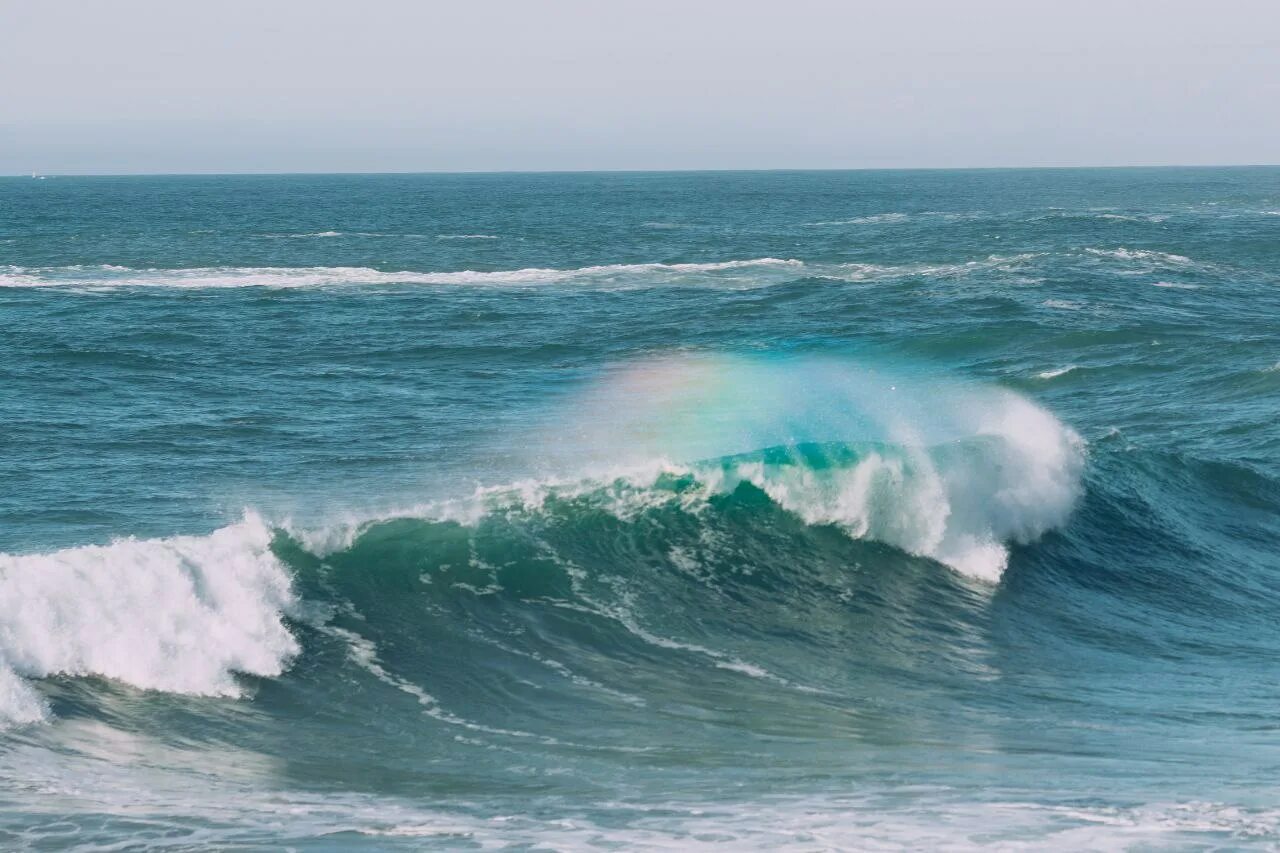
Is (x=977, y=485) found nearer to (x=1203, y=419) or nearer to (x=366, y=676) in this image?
(x=366, y=676)

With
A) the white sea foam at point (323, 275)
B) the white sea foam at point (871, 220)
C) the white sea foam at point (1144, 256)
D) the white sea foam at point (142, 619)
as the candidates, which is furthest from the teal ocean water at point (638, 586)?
the white sea foam at point (871, 220)

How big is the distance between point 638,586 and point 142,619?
5.94 m

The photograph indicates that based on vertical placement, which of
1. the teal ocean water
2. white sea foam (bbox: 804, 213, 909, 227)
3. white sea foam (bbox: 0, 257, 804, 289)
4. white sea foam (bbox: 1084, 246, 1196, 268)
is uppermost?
white sea foam (bbox: 804, 213, 909, 227)

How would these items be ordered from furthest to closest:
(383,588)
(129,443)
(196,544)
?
(129,443), (383,588), (196,544)

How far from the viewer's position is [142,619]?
45.3ft

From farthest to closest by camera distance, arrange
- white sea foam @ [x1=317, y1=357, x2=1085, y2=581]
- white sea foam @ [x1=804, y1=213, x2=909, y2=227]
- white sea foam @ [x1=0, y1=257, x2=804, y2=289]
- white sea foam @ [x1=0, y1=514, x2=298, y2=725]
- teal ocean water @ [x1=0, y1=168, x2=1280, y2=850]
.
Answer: white sea foam @ [x1=804, y1=213, x2=909, y2=227], white sea foam @ [x1=0, y1=257, x2=804, y2=289], white sea foam @ [x1=317, y1=357, x2=1085, y2=581], white sea foam @ [x1=0, y1=514, x2=298, y2=725], teal ocean water @ [x1=0, y1=168, x2=1280, y2=850]

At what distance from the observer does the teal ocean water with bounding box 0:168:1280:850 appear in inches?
420

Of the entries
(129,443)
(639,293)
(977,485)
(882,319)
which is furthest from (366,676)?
(639,293)

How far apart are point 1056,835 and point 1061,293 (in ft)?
137

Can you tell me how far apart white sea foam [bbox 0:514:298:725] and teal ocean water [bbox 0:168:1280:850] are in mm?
44

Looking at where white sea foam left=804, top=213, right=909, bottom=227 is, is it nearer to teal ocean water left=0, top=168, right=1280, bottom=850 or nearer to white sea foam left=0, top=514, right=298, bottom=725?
teal ocean water left=0, top=168, right=1280, bottom=850

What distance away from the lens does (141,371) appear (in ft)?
111

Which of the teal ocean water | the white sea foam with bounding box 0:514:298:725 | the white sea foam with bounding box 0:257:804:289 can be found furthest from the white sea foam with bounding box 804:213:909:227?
the white sea foam with bounding box 0:514:298:725

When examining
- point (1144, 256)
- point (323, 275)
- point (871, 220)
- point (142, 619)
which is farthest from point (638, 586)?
point (871, 220)
